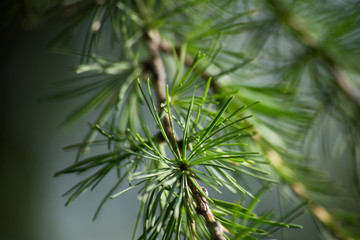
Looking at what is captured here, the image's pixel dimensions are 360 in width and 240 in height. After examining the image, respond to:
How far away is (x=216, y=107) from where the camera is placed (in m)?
0.37

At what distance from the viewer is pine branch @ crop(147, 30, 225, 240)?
0.65 ft

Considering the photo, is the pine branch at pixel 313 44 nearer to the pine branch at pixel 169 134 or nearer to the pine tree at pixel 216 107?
the pine tree at pixel 216 107

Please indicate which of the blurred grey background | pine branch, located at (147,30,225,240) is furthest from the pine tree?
the blurred grey background

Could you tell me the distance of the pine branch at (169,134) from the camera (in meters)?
0.20

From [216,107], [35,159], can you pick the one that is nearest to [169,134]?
[216,107]

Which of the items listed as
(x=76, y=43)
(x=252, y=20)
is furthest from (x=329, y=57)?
(x=76, y=43)

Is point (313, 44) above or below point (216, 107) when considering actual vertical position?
above

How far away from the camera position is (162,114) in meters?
0.27

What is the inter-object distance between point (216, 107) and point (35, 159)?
3.34 ft

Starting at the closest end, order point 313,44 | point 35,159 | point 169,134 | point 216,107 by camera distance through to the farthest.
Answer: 1. point 169,134
2. point 216,107
3. point 313,44
4. point 35,159

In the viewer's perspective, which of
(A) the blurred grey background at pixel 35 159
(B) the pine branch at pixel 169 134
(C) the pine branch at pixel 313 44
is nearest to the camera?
(B) the pine branch at pixel 169 134

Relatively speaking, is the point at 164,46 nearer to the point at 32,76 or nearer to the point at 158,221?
the point at 158,221

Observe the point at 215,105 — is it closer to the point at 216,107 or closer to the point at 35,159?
the point at 216,107

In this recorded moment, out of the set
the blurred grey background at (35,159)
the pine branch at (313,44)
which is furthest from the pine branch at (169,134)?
the blurred grey background at (35,159)
